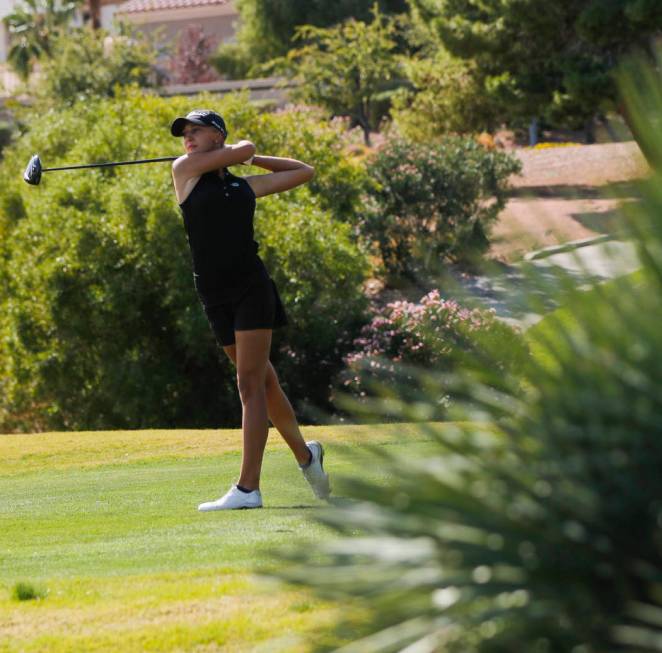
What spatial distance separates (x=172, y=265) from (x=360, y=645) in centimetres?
1916

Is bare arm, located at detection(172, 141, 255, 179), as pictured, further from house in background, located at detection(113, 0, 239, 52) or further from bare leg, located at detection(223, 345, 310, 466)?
house in background, located at detection(113, 0, 239, 52)

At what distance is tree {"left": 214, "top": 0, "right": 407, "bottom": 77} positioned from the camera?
55.8 meters

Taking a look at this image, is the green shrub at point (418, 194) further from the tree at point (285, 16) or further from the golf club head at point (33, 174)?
the tree at point (285, 16)

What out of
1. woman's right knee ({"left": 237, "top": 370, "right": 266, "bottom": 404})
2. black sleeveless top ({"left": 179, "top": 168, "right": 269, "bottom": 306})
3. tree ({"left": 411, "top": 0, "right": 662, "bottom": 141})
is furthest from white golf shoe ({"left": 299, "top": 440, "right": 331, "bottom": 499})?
A: tree ({"left": 411, "top": 0, "right": 662, "bottom": 141})

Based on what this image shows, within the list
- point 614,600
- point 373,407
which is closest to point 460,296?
point 373,407

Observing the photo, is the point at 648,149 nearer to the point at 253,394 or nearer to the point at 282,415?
the point at 253,394

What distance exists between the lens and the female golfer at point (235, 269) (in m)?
7.03

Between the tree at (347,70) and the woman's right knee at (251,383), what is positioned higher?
the woman's right knee at (251,383)

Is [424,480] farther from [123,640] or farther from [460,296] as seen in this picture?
[123,640]

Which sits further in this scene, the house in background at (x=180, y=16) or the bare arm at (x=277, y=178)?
the house in background at (x=180, y=16)

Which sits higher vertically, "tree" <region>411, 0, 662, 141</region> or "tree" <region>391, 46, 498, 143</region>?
"tree" <region>411, 0, 662, 141</region>

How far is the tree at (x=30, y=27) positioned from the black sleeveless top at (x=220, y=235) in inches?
2132

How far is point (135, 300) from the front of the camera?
22.2m

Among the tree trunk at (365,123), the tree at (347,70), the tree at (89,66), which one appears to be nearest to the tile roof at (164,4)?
the tree at (89,66)
